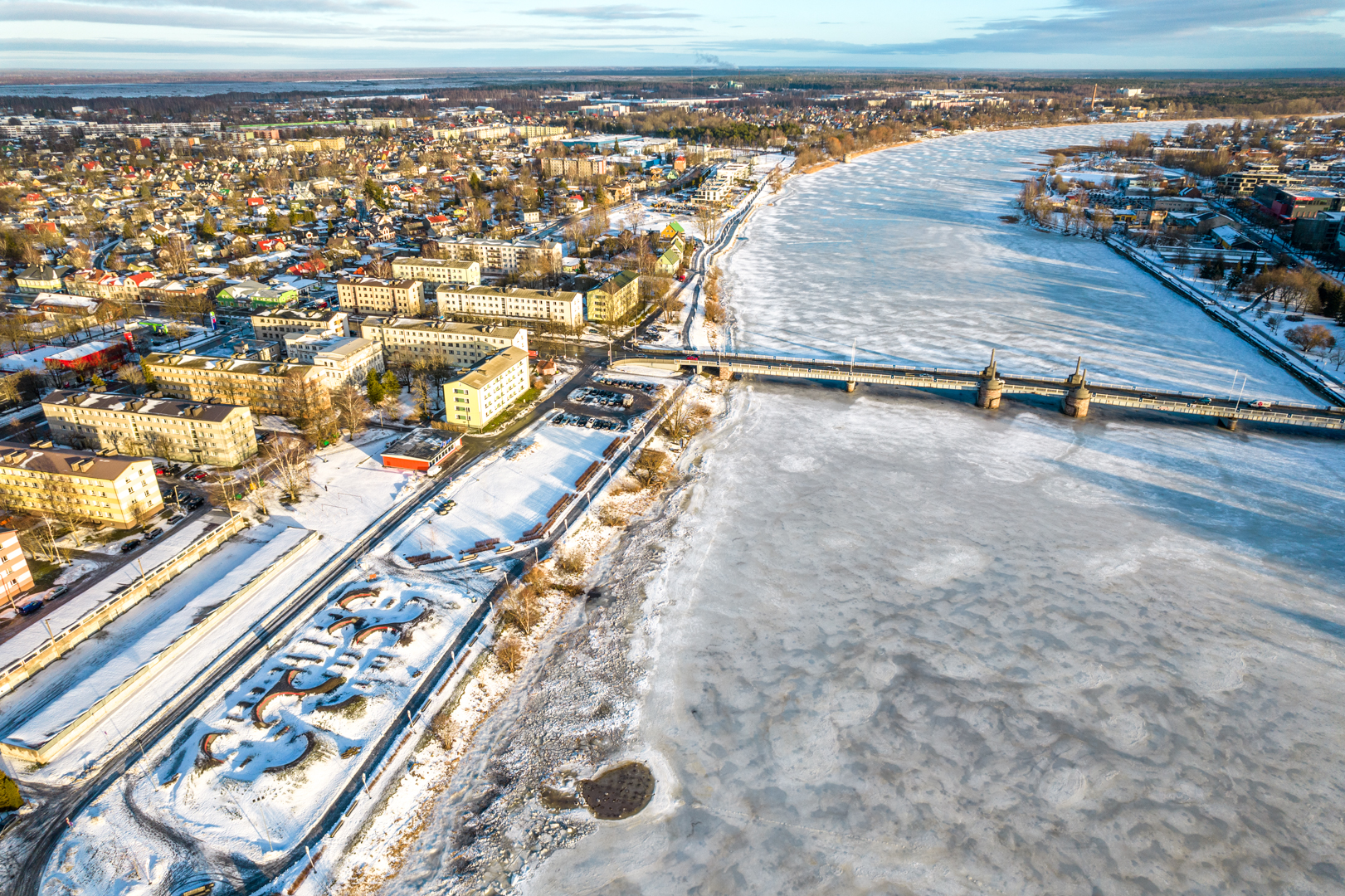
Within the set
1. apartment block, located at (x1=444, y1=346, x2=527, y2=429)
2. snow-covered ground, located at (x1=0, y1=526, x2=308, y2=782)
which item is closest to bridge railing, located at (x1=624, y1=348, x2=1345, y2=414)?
apartment block, located at (x1=444, y1=346, x2=527, y2=429)

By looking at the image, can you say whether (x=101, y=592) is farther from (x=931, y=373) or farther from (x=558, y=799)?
(x=931, y=373)

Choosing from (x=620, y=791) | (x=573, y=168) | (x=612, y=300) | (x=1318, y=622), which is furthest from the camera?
(x=573, y=168)

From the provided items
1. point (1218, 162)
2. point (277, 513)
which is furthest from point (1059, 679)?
point (1218, 162)

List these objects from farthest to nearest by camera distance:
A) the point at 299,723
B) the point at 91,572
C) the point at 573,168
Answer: the point at 573,168, the point at 91,572, the point at 299,723

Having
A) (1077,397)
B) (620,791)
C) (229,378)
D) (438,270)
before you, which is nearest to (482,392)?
(229,378)

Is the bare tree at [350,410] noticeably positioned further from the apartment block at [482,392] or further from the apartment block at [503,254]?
the apartment block at [503,254]

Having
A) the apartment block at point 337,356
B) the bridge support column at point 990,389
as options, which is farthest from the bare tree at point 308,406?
the bridge support column at point 990,389

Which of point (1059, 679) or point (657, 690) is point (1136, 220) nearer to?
point (1059, 679)
